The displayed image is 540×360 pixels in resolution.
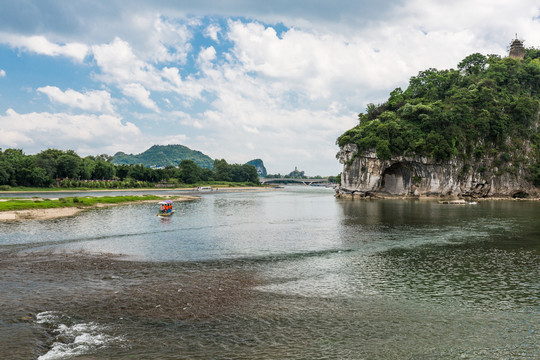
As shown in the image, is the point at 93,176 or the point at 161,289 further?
the point at 93,176

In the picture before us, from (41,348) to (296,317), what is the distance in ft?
30.4

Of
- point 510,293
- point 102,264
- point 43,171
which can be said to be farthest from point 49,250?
point 43,171

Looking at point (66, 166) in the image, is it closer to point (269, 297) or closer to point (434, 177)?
point (434, 177)

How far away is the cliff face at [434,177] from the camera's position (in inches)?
3846

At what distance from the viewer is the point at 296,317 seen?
1477 centimetres

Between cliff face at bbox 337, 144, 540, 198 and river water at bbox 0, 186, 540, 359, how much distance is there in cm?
6614

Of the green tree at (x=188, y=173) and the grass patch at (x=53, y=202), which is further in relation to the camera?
the green tree at (x=188, y=173)

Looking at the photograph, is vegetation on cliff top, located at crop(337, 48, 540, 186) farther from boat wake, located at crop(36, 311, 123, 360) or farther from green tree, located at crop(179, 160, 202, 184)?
green tree, located at crop(179, 160, 202, 184)

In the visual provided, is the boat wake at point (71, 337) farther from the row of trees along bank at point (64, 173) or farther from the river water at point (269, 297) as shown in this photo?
the row of trees along bank at point (64, 173)

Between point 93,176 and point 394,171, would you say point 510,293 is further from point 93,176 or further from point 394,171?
point 93,176

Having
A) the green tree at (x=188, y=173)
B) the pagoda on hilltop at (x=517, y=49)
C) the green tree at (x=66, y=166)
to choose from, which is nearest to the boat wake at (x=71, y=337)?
the green tree at (x=66, y=166)

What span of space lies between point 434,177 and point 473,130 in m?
17.3

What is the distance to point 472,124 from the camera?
97.8 meters

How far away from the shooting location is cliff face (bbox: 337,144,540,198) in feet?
320
